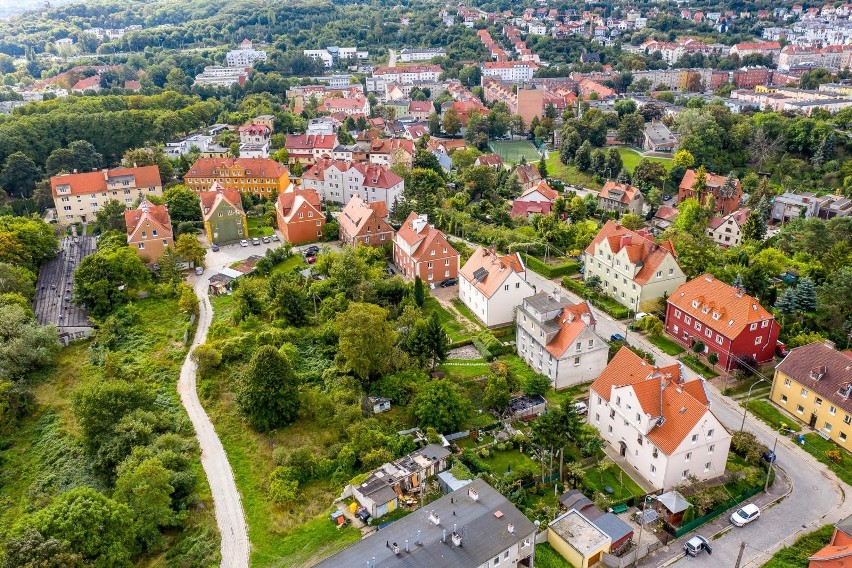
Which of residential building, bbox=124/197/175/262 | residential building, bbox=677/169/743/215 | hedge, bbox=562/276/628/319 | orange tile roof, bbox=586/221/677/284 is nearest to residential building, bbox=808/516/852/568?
hedge, bbox=562/276/628/319

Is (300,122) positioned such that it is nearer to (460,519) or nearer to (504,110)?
(504,110)

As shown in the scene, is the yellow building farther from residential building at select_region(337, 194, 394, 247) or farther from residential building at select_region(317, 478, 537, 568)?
residential building at select_region(337, 194, 394, 247)

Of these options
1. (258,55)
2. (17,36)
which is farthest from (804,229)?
(17,36)

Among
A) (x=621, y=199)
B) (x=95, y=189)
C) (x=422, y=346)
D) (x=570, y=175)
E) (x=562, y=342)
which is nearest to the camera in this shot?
(x=562, y=342)

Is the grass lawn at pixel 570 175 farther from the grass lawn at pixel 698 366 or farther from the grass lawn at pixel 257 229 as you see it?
the grass lawn at pixel 698 366

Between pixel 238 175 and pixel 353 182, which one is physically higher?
pixel 238 175

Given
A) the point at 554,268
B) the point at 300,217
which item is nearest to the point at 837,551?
the point at 554,268

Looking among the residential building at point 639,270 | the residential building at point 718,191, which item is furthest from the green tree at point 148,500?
the residential building at point 718,191

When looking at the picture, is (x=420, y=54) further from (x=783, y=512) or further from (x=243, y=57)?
(x=783, y=512)
